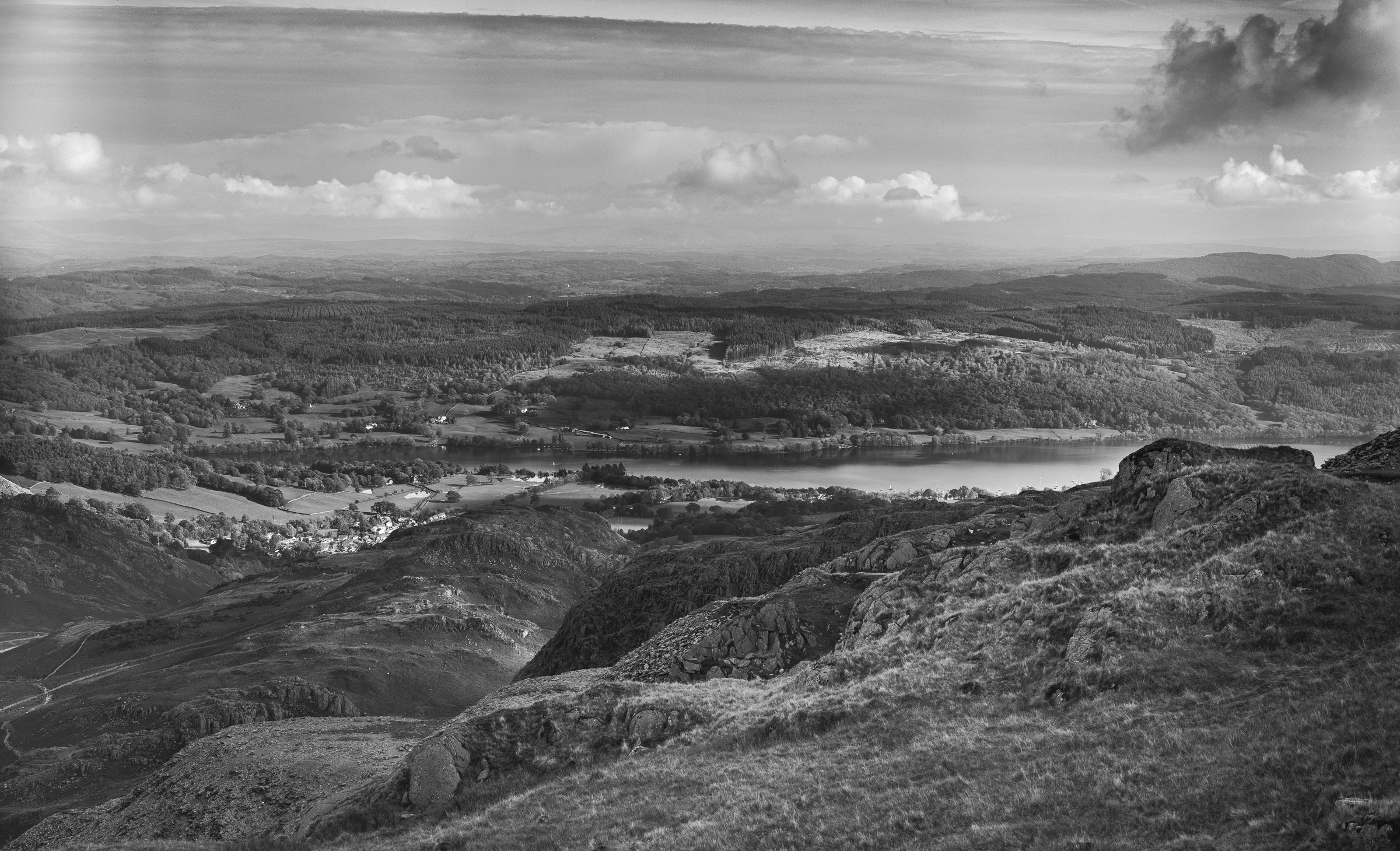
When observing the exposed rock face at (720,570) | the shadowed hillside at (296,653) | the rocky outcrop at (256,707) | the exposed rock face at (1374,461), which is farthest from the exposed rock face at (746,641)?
the rocky outcrop at (256,707)

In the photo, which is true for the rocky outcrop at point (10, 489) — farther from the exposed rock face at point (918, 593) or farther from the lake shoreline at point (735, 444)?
the exposed rock face at point (918, 593)

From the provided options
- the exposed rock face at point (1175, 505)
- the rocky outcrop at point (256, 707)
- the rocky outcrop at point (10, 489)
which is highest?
the exposed rock face at point (1175, 505)

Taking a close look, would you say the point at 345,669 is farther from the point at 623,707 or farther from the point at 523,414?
the point at 523,414

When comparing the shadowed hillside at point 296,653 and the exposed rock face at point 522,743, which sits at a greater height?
the exposed rock face at point 522,743

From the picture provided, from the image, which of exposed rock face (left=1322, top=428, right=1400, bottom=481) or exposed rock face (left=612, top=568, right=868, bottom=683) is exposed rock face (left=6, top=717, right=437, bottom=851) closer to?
exposed rock face (left=612, top=568, right=868, bottom=683)

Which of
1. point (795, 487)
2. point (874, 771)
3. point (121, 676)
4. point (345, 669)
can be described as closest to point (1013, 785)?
point (874, 771)

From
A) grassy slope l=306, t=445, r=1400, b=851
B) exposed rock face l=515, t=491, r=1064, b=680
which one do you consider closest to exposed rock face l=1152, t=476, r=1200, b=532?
grassy slope l=306, t=445, r=1400, b=851

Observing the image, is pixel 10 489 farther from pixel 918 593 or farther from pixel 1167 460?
pixel 1167 460
